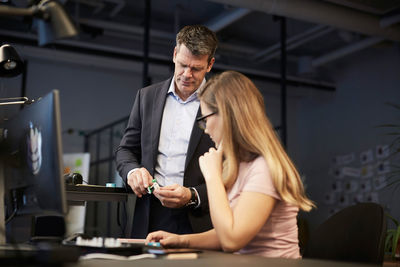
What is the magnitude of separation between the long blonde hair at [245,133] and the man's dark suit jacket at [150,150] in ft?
1.51

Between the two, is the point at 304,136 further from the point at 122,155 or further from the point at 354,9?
the point at 122,155

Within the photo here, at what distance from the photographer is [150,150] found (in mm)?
1991

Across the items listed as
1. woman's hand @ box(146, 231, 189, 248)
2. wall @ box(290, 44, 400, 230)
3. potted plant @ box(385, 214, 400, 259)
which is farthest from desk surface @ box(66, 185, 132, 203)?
wall @ box(290, 44, 400, 230)

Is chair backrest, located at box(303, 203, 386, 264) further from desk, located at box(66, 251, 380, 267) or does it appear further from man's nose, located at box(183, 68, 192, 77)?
man's nose, located at box(183, 68, 192, 77)

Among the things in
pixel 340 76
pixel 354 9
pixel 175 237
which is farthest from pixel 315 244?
pixel 340 76

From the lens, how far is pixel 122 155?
206 cm

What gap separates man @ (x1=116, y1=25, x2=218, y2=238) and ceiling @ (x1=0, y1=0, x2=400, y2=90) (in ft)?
8.45

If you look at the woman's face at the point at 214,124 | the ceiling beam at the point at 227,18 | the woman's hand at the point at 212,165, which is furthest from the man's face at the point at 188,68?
the ceiling beam at the point at 227,18

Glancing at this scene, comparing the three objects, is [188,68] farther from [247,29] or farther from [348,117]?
[348,117]

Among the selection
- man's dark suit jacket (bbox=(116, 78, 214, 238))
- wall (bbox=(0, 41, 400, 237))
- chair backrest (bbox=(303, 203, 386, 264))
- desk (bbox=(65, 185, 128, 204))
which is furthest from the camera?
wall (bbox=(0, 41, 400, 237))

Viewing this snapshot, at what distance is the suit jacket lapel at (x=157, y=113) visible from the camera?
1992 mm

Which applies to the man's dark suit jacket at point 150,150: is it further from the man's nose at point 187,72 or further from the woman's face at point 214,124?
the woman's face at point 214,124

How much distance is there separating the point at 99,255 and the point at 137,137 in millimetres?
1183

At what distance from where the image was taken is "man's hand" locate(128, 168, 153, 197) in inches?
68.2
